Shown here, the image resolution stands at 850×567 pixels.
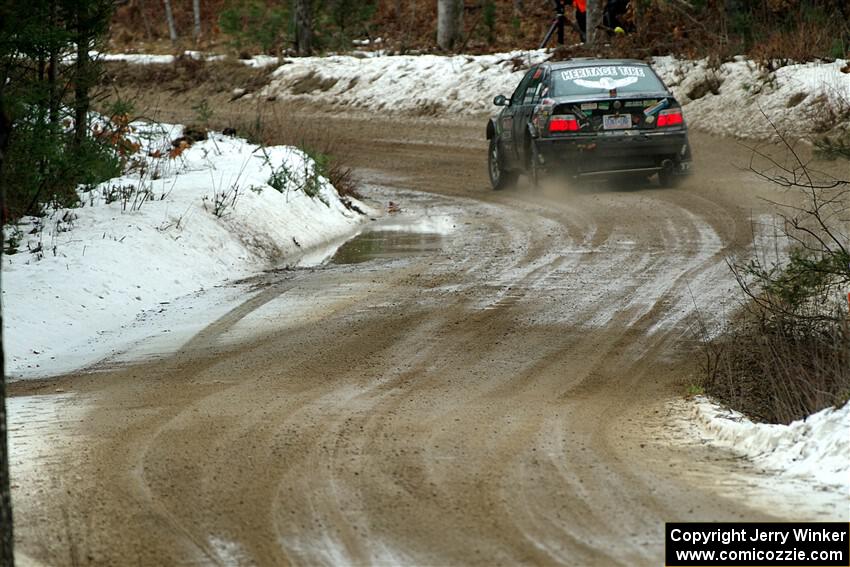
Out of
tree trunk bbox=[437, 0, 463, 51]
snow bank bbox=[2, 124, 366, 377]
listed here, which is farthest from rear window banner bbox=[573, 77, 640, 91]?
tree trunk bbox=[437, 0, 463, 51]

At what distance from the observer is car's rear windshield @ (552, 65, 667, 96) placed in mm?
16047

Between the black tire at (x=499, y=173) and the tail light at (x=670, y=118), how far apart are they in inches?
103

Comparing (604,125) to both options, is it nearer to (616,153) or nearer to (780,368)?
(616,153)

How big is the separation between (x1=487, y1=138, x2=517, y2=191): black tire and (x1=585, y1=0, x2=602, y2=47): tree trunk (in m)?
10.6

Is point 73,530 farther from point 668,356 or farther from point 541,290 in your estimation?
point 541,290

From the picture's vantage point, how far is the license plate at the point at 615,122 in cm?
1577

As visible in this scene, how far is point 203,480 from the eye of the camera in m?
5.64

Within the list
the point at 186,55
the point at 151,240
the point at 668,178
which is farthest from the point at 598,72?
the point at 186,55

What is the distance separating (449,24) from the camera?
3503 centimetres

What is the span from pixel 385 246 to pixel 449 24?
74.6 ft

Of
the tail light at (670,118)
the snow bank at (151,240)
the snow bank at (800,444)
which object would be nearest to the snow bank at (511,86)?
the tail light at (670,118)

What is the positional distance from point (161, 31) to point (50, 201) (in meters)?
47.8

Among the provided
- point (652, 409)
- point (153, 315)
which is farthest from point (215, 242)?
point (652, 409)

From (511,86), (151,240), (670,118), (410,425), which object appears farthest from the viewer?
(511,86)
